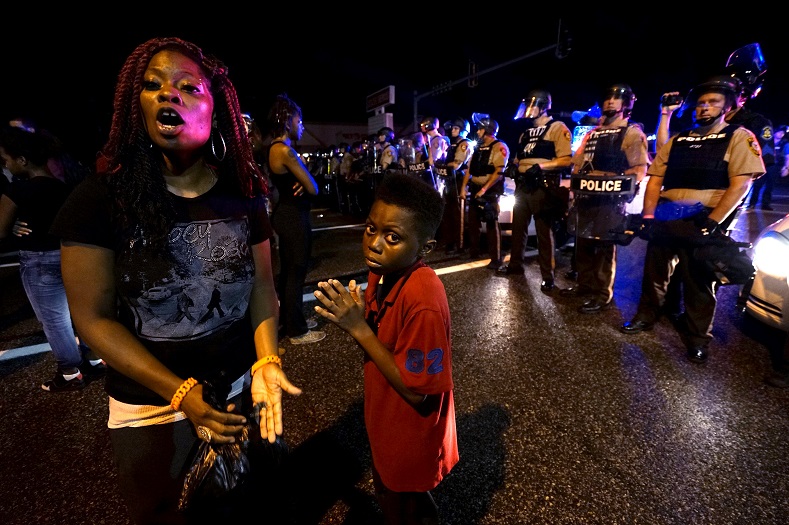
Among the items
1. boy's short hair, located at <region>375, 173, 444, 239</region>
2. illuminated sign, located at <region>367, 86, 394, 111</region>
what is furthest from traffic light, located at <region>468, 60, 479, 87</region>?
boy's short hair, located at <region>375, 173, 444, 239</region>

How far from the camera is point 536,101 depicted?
17.9 ft

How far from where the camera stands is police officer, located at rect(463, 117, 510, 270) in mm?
6227

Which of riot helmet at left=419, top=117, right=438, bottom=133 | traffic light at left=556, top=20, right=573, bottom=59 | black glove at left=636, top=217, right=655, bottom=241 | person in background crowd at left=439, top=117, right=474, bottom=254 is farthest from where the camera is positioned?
traffic light at left=556, top=20, right=573, bottom=59

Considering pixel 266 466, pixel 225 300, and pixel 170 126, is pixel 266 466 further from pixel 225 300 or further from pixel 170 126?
pixel 170 126

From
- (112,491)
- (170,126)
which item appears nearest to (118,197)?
(170,126)

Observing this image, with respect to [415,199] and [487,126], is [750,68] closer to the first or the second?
[487,126]

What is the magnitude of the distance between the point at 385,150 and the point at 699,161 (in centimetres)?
867

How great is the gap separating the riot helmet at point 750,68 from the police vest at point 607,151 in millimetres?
1671

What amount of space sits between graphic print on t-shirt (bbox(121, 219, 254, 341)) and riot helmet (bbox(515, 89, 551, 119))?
521 centimetres

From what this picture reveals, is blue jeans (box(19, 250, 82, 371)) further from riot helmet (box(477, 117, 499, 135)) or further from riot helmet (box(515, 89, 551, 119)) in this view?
riot helmet (box(477, 117, 499, 135))

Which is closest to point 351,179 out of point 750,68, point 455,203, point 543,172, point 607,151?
point 455,203

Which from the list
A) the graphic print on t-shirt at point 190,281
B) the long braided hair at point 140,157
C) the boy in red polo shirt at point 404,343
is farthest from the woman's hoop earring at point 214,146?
the boy in red polo shirt at point 404,343

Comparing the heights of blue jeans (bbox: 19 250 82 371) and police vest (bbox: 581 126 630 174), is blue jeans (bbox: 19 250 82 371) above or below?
below

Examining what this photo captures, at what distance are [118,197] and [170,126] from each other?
0.28 metres
